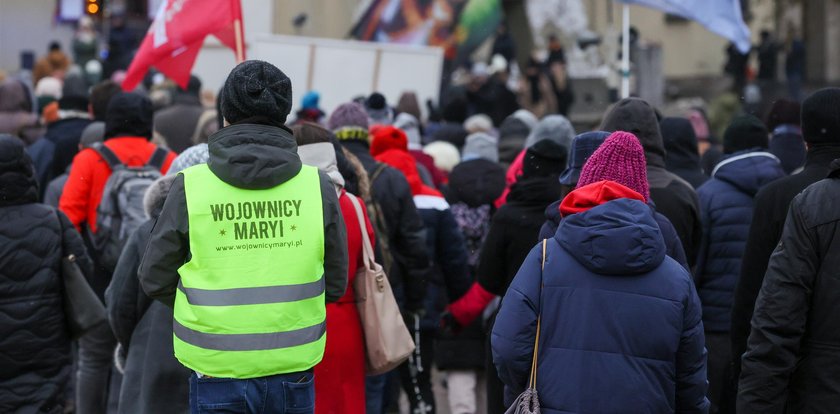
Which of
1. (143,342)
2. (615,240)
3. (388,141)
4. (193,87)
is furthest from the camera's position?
(193,87)

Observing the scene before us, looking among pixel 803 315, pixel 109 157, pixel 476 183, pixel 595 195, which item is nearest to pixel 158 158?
pixel 109 157

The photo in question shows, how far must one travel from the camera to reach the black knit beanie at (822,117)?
5949 mm

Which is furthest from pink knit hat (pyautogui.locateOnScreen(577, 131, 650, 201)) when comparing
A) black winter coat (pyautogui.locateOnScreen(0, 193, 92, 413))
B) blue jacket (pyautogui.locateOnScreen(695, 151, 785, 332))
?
black winter coat (pyautogui.locateOnScreen(0, 193, 92, 413))

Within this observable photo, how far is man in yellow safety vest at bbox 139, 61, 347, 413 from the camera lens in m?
5.01

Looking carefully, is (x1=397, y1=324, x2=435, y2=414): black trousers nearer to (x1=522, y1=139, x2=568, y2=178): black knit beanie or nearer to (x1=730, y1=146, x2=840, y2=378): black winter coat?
(x1=522, y1=139, x2=568, y2=178): black knit beanie

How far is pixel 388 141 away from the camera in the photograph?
8.94m

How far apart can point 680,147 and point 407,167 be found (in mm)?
1700

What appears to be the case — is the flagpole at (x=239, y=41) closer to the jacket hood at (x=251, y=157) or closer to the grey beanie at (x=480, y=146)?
the grey beanie at (x=480, y=146)

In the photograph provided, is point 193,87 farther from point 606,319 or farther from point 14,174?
point 606,319

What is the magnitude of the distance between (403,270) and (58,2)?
2593cm

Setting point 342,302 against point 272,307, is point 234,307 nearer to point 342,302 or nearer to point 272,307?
point 272,307

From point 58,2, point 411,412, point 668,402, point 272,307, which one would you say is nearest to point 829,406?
point 668,402

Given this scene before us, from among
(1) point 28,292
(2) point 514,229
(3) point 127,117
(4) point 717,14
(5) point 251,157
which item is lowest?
(1) point 28,292

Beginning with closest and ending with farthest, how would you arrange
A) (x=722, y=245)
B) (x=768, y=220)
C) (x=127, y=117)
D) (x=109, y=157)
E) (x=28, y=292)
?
1. (x=768, y=220)
2. (x=28, y=292)
3. (x=722, y=245)
4. (x=109, y=157)
5. (x=127, y=117)
